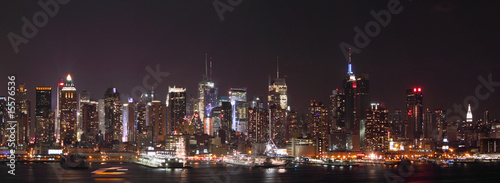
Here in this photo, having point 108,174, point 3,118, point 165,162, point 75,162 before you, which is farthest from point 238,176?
point 3,118

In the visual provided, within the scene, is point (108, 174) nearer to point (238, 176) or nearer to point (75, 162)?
point (238, 176)

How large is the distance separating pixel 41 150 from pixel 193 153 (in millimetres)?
36967

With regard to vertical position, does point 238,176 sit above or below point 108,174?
below

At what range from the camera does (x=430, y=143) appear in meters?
173

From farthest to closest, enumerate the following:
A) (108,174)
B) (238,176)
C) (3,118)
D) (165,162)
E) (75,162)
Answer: (3,118), (165,162), (75,162), (108,174), (238,176)

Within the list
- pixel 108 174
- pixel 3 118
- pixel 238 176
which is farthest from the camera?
pixel 3 118

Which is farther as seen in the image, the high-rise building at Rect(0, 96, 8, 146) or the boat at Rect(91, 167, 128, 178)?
the high-rise building at Rect(0, 96, 8, 146)

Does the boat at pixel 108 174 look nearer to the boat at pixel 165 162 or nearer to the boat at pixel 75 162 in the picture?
the boat at pixel 75 162

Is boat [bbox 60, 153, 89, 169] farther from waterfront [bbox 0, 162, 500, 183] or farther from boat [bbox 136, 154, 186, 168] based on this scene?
boat [bbox 136, 154, 186, 168]

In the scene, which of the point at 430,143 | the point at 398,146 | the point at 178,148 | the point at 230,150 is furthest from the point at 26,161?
the point at 430,143

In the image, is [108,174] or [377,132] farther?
[377,132]

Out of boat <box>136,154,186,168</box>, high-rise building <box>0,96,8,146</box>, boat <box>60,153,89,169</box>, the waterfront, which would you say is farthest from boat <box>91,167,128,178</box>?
high-rise building <box>0,96,8,146</box>

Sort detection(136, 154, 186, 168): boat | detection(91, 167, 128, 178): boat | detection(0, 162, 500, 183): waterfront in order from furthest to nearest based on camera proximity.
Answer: detection(136, 154, 186, 168): boat → detection(91, 167, 128, 178): boat → detection(0, 162, 500, 183): waterfront

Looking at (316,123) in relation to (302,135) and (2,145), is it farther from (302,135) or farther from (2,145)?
(2,145)
